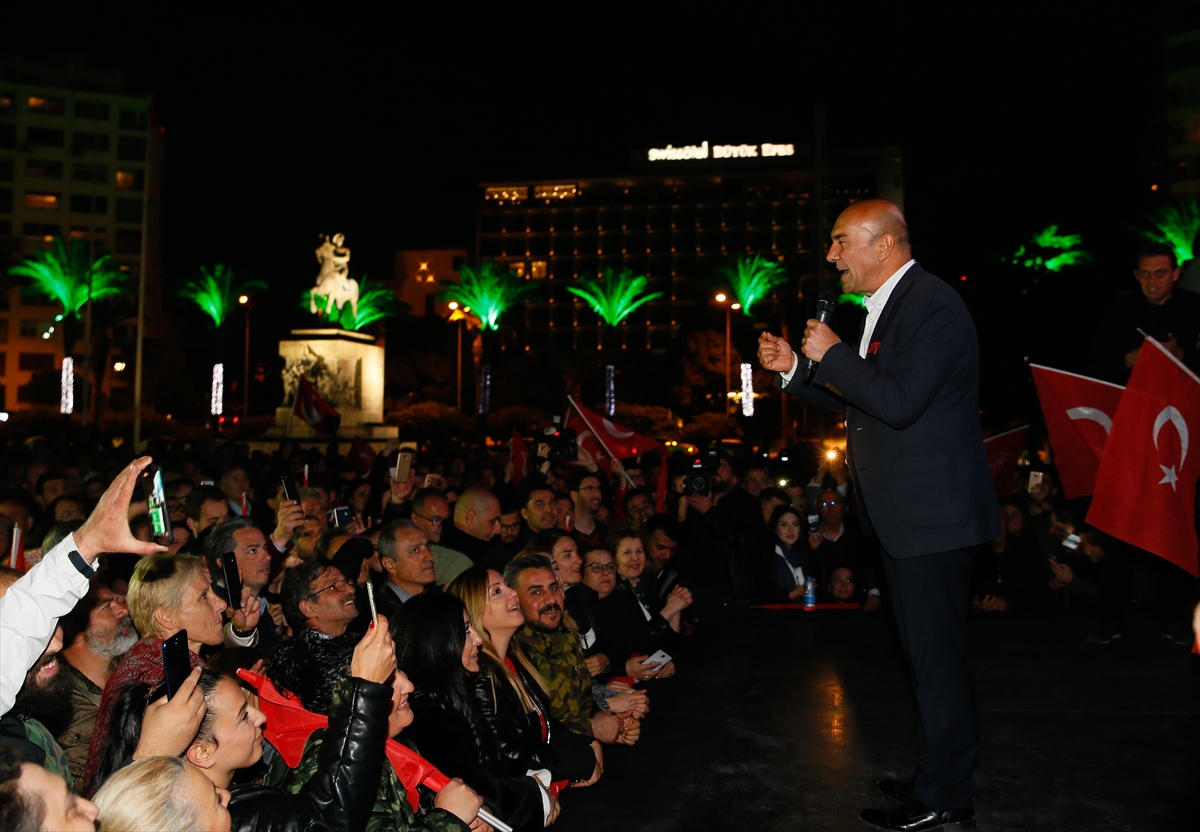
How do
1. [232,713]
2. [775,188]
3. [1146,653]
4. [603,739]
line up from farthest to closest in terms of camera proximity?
[775,188], [1146,653], [603,739], [232,713]

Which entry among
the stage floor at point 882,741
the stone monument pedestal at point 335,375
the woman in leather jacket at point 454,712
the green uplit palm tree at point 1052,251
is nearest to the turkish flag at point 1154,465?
the stage floor at point 882,741

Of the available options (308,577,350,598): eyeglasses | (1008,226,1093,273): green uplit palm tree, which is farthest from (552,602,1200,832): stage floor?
(1008,226,1093,273): green uplit palm tree

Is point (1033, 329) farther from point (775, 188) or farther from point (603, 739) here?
point (775, 188)

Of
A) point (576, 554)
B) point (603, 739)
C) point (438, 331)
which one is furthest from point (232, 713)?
point (438, 331)

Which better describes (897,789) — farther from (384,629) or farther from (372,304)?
(372,304)

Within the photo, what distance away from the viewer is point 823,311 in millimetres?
4070

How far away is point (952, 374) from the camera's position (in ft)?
12.5

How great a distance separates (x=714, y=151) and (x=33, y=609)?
108 meters

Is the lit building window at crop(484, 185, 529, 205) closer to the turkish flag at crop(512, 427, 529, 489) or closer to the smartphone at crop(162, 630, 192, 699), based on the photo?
the turkish flag at crop(512, 427, 529, 489)

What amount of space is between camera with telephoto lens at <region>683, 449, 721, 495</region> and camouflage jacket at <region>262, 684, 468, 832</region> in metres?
7.05

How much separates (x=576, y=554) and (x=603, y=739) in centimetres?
180

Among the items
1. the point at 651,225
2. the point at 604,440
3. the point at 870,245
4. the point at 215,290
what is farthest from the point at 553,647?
the point at 651,225

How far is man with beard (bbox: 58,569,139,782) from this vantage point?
441 centimetres

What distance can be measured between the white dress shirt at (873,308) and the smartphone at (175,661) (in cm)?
222
